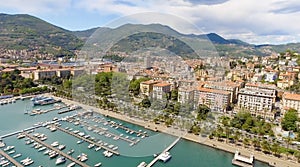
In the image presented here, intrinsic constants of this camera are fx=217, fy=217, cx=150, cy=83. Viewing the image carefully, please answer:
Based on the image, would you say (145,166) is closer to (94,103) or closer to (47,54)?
(94,103)

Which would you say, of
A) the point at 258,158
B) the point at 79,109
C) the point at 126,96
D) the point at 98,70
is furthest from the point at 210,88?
the point at 98,70

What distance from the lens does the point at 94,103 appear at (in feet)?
24.5

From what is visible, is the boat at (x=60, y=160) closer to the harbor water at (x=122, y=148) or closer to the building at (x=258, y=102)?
the harbor water at (x=122, y=148)

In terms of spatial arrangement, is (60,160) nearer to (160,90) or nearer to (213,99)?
(160,90)

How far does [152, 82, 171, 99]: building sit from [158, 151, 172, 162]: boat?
248cm

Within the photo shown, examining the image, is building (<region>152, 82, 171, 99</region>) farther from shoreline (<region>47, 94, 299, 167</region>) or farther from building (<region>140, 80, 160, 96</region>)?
shoreline (<region>47, 94, 299, 167</region>)

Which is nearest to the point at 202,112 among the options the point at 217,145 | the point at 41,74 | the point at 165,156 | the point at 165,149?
the point at 217,145

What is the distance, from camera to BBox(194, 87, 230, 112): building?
7047 millimetres

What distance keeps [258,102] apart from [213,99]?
1406mm

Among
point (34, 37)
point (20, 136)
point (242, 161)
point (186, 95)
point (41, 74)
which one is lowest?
point (242, 161)

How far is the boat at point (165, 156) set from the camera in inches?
161

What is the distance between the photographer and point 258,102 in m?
6.96

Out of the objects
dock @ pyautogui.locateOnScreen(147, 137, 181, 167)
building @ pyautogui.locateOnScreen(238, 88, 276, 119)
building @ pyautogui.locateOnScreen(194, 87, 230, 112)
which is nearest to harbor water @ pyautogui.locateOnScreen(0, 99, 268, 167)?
dock @ pyautogui.locateOnScreen(147, 137, 181, 167)

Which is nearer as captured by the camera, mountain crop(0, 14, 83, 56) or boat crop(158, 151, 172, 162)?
boat crop(158, 151, 172, 162)
